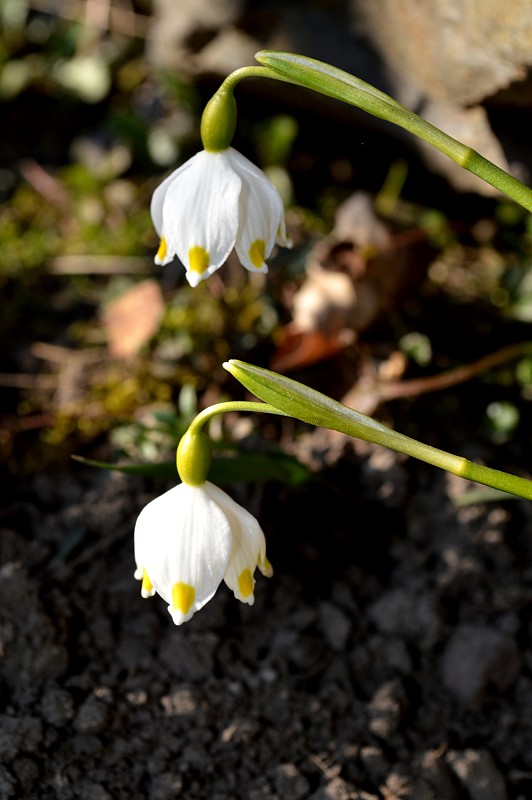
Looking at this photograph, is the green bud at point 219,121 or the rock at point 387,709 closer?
the green bud at point 219,121

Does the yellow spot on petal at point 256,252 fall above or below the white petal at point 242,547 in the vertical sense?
above

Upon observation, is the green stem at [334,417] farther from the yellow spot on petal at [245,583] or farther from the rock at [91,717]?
the rock at [91,717]

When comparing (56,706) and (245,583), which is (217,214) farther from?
(56,706)

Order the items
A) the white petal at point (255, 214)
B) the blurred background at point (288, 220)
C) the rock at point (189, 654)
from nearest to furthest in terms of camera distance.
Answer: the white petal at point (255, 214), the rock at point (189, 654), the blurred background at point (288, 220)

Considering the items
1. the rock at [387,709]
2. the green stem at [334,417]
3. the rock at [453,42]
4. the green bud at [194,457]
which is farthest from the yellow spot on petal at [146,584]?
the rock at [453,42]

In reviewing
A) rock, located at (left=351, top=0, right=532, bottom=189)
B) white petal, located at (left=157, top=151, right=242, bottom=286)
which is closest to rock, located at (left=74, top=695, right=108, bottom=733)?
white petal, located at (left=157, top=151, right=242, bottom=286)

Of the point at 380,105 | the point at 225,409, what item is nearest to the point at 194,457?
the point at 225,409
